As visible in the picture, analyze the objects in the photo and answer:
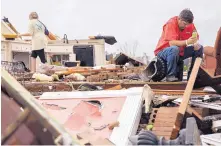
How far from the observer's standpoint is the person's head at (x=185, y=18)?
4.75 meters

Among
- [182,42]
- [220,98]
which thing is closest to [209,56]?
[182,42]

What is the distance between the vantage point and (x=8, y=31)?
1275 centimetres

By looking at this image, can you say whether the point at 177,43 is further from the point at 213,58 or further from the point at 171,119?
the point at 171,119

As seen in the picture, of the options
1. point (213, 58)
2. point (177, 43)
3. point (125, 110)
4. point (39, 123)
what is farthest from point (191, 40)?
point (39, 123)

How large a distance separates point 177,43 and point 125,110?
6.30 feet

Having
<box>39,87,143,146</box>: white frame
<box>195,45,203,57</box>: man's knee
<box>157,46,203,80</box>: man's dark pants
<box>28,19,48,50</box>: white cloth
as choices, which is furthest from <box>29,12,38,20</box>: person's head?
<box>39,87,143,146</box>: white frame

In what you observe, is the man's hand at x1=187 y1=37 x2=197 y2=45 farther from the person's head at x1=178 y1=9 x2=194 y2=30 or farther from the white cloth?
the white cloth

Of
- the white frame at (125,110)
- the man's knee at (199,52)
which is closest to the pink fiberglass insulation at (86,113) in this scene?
the white frame at (125,110)

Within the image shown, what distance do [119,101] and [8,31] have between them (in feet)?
33.1

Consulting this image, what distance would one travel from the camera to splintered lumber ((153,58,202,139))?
2588mm

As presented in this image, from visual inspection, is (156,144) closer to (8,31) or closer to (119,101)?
(119,101)

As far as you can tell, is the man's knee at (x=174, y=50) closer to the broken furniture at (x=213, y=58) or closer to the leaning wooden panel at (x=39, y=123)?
the broken furniture at (x=213, y=58)

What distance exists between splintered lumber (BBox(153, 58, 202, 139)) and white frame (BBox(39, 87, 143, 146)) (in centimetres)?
17

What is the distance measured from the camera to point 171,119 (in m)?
2.95
